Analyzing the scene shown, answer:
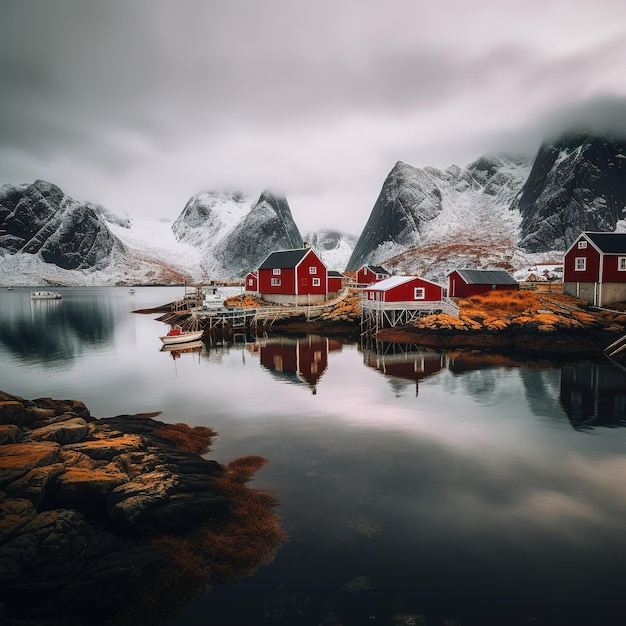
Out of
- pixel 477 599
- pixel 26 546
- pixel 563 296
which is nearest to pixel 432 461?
pixel 477 599

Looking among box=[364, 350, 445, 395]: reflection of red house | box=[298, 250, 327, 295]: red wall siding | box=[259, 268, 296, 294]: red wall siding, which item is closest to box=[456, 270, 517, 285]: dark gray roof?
box=[364, 350, 445, 395]: reflection of red house

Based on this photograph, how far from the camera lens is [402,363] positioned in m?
33.1

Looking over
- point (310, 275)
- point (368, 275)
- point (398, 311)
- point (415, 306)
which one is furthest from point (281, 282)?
point (368, 275)

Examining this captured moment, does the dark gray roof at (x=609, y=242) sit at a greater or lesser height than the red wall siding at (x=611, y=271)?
greater

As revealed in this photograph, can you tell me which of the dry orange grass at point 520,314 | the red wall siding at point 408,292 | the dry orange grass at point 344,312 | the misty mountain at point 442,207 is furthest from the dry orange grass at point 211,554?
the misty mountain at point 442,207

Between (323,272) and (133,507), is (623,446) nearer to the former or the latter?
(133,507)

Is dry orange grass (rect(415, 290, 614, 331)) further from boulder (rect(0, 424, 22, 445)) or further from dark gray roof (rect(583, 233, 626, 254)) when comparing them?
boulder (rect(0, 424, 22, 445))

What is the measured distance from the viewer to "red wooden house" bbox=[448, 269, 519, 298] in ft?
165

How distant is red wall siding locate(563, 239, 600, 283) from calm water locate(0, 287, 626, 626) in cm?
1718

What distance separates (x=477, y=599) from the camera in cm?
842

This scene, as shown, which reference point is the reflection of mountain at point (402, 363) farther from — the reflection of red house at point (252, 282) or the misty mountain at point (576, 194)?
the misty mountain at point (576, 194)

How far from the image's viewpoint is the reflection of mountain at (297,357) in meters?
29.3

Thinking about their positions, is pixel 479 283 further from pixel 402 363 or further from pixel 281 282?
pixel 281 282

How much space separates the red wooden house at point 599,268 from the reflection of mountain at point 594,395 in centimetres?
1600
